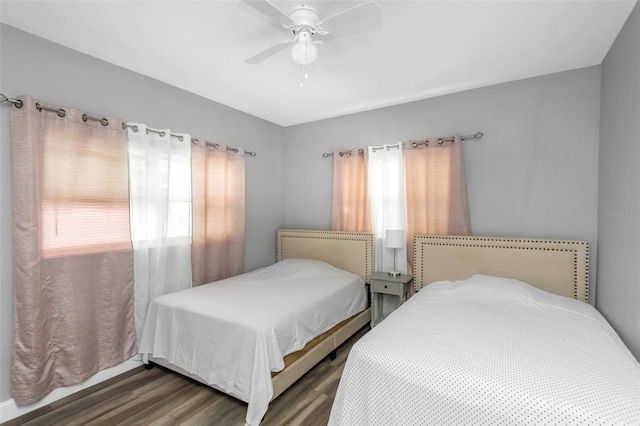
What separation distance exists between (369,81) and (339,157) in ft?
3.63

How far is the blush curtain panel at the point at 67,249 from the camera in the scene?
194 cm

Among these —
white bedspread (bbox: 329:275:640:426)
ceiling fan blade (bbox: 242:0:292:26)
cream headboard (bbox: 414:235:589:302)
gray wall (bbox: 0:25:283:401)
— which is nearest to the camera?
white bedspread (bbox: 329:275:640:426)

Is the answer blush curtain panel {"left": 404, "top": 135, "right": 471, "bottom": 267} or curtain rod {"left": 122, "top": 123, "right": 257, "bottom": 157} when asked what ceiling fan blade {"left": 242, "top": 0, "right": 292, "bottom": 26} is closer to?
curtain rod {"left": 122, "top": 123, "right": 257, "bottom": 157}

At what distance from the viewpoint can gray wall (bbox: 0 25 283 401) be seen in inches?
75.8

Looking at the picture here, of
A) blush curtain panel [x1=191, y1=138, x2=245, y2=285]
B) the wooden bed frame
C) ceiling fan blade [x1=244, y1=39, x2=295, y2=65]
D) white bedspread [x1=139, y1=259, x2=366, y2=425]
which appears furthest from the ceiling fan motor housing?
the wooden bed frame

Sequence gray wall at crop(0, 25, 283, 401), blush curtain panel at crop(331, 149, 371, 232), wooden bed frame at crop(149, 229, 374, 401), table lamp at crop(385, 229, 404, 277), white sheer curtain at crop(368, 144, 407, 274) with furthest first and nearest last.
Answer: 1. blush curtain panel at crop(331, 149, 371, 232)
2. white sheer curtain at crop(368, 144, 407, 274)
3. table lamp at crop(385, 229, 404, 277)
4. wooden bed frame at crop(149, 229, 374, 401)
5. gray wall at crop(0, 25, 283, 401)

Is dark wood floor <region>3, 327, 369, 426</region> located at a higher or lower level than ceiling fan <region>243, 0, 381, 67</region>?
lower

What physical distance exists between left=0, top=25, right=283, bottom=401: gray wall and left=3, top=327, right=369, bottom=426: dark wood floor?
0.40m

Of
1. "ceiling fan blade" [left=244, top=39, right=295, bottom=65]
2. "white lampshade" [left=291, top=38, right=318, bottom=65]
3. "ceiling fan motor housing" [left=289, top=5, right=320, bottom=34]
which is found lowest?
"white lampshade" [left=291, top=38, right=318, bottom=65]

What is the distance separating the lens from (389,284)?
10.1ft

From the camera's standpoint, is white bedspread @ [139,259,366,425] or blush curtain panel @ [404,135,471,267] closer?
white bedspread @ [139,259,366,425]

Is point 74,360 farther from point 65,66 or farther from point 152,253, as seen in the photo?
point 65,66

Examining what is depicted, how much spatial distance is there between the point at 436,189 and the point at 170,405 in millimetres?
2993

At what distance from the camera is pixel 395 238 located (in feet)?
10.3
